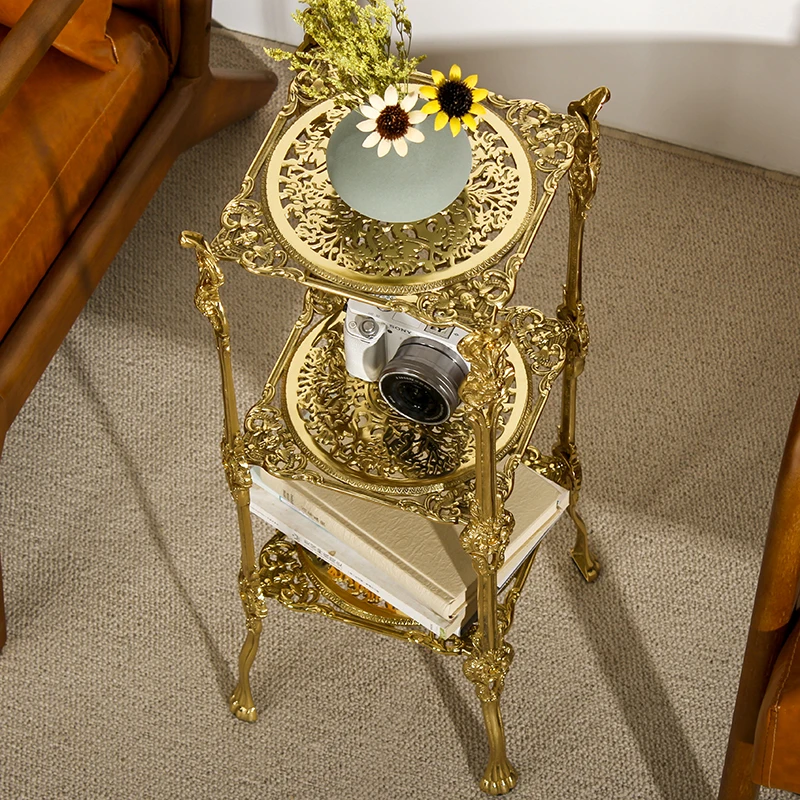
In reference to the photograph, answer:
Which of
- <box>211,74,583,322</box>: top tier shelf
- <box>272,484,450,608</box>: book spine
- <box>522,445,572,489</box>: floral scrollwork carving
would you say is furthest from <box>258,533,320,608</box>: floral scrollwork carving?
<box>211,74,583,322</box>: top tier shelf

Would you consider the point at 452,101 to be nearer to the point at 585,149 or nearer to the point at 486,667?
the point at 585,149

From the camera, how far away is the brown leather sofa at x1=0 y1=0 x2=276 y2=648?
1540mm

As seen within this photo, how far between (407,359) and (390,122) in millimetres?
258

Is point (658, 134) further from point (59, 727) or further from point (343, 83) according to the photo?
point (59, 727)

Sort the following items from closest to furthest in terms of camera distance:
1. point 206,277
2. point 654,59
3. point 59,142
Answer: point 206,277 → point 59,142 → point 654,59

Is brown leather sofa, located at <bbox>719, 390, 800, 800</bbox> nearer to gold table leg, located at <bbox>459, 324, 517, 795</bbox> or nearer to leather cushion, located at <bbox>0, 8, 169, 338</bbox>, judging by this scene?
gold table leg, located at <bbox>459, 324, 517, 795</bbox>

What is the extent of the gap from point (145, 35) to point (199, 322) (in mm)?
466

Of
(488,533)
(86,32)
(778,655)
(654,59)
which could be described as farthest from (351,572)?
(654,59)

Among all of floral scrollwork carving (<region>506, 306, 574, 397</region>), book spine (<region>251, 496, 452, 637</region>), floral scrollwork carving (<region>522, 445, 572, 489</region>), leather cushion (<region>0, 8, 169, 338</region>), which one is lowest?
book spine (<region>251, 496, 452, 637</region>)

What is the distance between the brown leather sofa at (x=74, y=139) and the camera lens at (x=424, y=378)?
1.89ft

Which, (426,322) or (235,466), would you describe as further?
(235,466)

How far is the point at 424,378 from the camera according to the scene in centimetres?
121

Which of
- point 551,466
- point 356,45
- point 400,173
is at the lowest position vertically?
point 551,466

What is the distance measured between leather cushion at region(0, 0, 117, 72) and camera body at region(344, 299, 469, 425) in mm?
680
